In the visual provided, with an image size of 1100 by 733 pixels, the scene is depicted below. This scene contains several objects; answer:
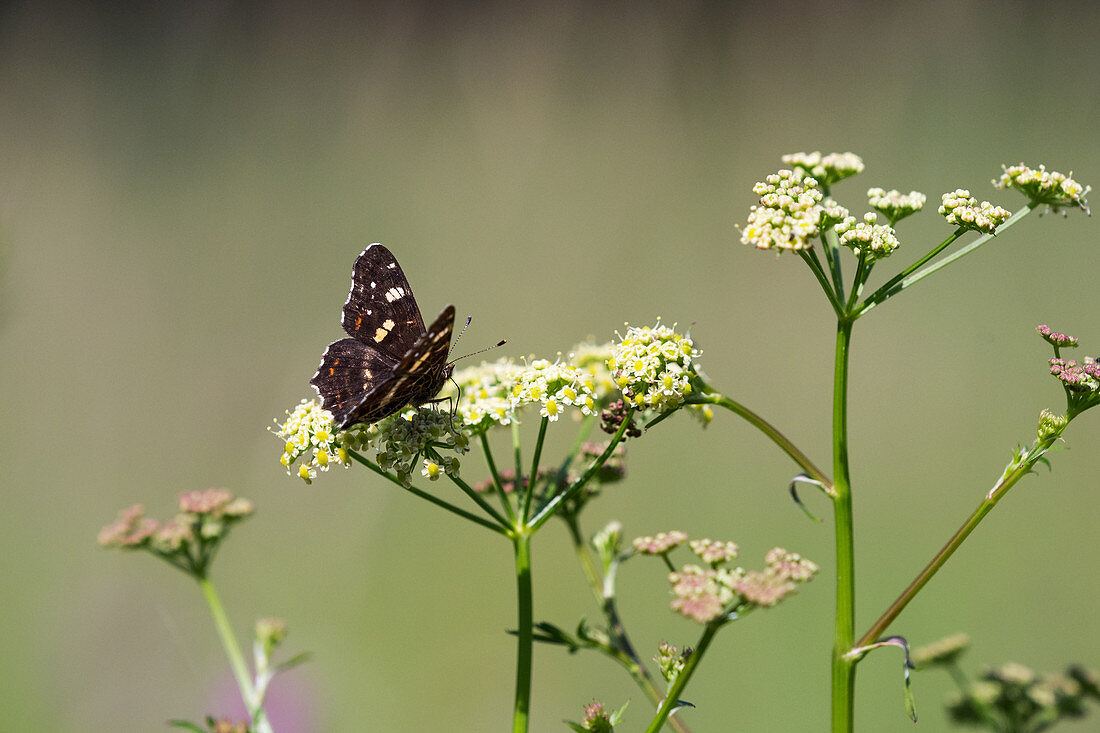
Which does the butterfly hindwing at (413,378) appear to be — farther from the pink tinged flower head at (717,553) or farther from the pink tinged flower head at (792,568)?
the pink tinged flower head at (792,568)

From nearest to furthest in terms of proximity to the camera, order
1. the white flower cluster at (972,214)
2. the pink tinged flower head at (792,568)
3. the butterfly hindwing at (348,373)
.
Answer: the pink tinged flower head at (792,568) < the white flower cluster at (972,214) < the butterfly hindwing at (348,373)

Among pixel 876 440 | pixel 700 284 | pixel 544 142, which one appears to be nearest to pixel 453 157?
pixel 544 142

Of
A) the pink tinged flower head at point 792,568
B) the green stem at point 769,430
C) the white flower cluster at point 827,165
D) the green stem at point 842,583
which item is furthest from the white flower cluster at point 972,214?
the pink tinged flower head at point 792,568

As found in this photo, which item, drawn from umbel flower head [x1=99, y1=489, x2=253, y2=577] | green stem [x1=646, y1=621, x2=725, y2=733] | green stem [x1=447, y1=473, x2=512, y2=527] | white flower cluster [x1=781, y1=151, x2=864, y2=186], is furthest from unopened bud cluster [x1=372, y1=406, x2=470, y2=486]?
white flower cluster [x1=781, y1=151, x2=864, y2=186]

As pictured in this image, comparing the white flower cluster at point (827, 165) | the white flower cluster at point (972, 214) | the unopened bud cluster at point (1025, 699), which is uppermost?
the white flower cluster at point (827, 165)

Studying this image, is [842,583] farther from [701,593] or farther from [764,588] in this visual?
[701,593]

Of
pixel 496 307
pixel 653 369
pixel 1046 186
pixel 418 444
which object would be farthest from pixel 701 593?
pixel 496 307
